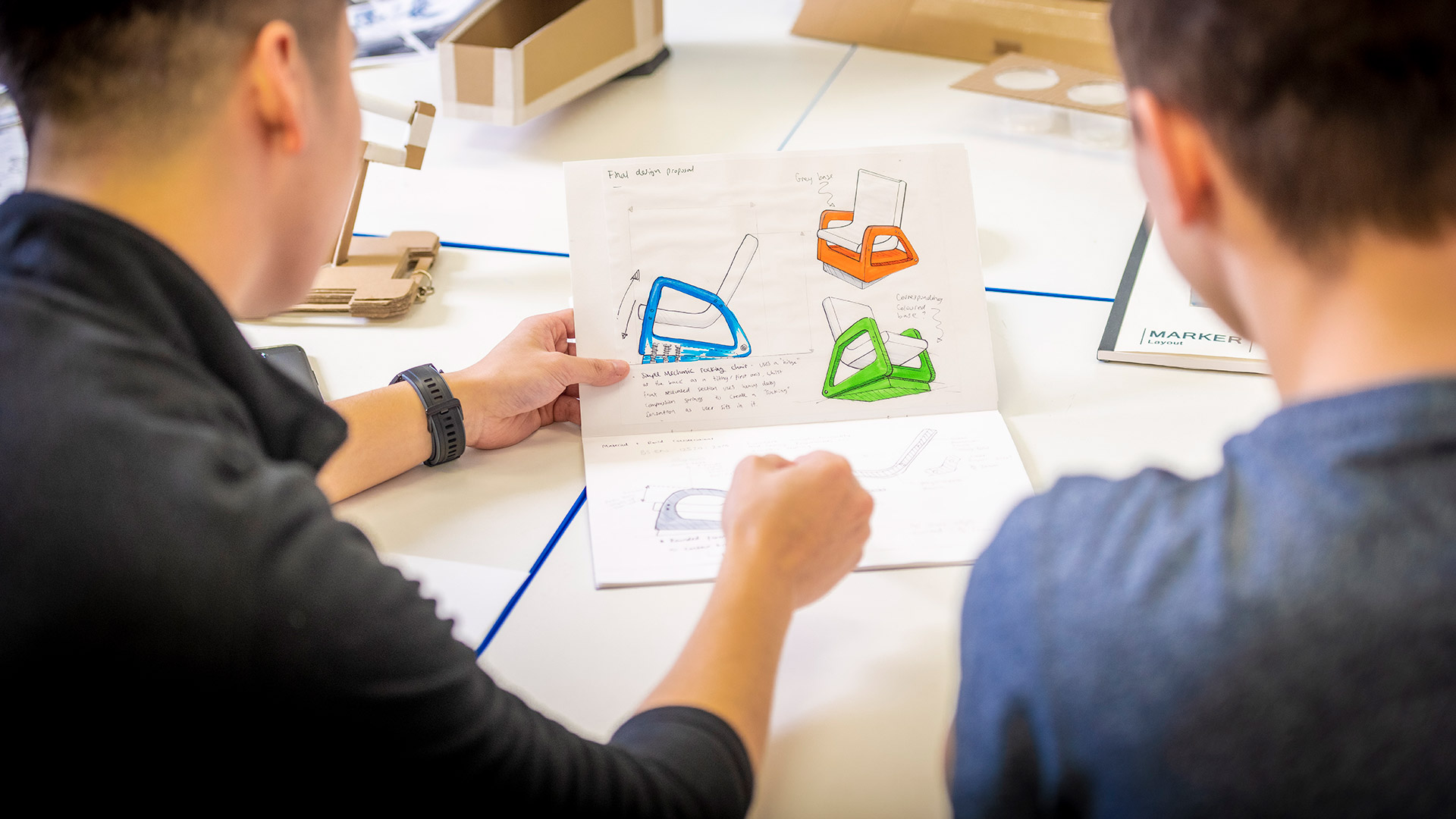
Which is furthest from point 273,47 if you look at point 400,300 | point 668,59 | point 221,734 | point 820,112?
point 668,59

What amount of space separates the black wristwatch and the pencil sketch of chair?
13.8 inches

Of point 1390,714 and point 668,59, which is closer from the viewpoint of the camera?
point 1390,714

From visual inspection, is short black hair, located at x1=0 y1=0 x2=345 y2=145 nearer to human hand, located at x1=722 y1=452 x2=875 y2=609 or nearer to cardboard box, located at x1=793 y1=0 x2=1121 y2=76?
human hand, located at x1=722 y1=452 x2=875 y2=609

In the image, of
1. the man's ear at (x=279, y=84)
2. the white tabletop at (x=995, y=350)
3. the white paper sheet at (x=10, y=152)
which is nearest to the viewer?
the man's ear at (x=279, y=84)

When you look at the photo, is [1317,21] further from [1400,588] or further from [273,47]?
[273,47]

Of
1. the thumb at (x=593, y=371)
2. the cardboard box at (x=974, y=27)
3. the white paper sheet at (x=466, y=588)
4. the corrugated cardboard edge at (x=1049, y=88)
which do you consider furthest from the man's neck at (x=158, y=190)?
the cardboard box at (x=974, y=27)

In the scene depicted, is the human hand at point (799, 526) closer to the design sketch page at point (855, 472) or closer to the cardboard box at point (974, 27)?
the design sketch page at point (855, 472)

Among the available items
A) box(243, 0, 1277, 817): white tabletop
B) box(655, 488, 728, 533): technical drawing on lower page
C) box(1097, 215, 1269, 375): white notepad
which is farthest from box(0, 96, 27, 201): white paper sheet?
box(1097, 215, 1269, 375): white notepad

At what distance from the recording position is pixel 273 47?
57 cm

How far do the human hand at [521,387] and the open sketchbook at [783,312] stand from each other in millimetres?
21

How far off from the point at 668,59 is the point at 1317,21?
4.48 feet

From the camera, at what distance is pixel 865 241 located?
0.98m

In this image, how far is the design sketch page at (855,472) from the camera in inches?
31.5

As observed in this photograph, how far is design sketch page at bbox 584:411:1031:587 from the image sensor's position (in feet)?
2.63
